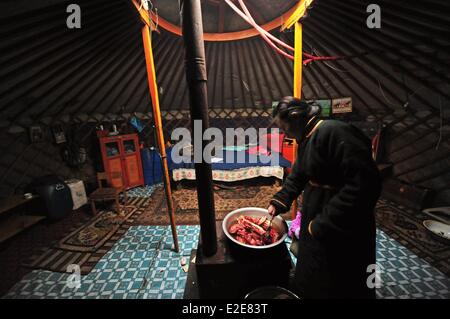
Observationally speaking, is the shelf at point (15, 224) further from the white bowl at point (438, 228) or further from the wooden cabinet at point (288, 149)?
the white bowl at point (438, 228)

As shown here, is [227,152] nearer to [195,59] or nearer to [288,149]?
[288,149]

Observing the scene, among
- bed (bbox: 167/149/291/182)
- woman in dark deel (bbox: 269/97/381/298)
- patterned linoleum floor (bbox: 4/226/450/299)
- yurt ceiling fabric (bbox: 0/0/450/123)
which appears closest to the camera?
woman in dark deel (bbox: 269/97/381/298)

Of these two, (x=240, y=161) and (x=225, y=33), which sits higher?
(x=225, y=33)

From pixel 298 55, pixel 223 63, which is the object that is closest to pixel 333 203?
pixel 298 55

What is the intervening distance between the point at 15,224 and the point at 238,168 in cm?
376

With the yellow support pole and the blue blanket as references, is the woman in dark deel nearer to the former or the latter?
the yellow support pole

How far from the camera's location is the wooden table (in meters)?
2.70

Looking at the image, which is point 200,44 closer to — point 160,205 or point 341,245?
point 341,245

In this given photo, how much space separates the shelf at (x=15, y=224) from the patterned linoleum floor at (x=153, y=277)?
92cm

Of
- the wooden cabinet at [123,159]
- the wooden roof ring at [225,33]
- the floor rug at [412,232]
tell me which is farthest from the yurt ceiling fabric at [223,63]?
the floor rug at [412,232]

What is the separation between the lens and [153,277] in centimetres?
221

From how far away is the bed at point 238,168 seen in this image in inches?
159

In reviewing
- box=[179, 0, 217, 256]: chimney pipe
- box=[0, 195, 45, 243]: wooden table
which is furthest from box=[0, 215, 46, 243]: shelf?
→ box=[179, 0, 217, 256]: chimney pipe
